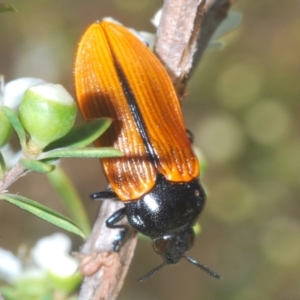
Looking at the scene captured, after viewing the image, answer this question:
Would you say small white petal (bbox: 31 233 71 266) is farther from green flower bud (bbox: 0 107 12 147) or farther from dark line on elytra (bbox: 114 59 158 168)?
green flower bud (bbox: 0 107 12 147)

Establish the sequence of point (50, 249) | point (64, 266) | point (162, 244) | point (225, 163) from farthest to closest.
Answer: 1. point (225, 163)
2. point (162, 244)
3. point (50, 249)
4. point (64, 266)

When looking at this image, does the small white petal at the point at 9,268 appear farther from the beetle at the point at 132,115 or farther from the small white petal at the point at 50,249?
the beetle at the point at 132,115

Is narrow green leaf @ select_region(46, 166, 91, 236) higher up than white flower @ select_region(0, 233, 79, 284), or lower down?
higher up

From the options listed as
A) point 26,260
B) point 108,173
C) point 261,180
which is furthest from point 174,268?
point 108,173

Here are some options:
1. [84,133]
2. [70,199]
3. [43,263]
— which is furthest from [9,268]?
[84,133]

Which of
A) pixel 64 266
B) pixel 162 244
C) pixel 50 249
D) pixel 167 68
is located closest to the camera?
pixel 167 68

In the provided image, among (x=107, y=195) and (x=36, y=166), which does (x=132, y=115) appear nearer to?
(x=107, y=195)

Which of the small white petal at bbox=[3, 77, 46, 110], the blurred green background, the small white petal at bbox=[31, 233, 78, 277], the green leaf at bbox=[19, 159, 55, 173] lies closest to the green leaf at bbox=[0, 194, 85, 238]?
the green leaf at bbox=[19, 159, 55, 173]
